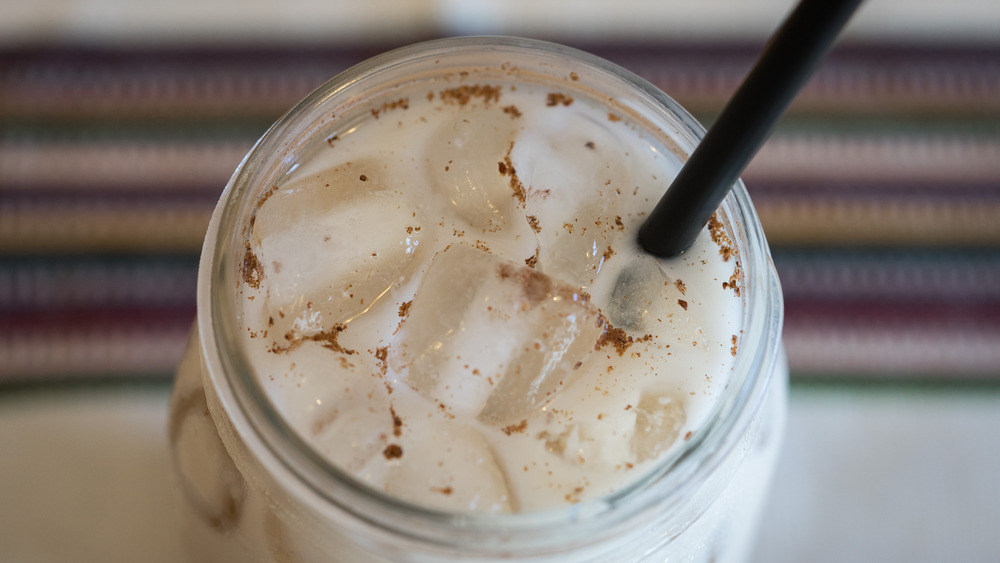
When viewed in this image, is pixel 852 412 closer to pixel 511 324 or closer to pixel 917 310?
pixel 917 310

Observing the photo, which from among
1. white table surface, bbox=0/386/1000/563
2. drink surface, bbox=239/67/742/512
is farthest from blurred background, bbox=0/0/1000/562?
drink surface, bbox=239/67/742/512

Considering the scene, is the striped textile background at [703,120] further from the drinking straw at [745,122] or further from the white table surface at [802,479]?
the drinking straw at [745,122]

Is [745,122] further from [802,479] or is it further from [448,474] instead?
[802,479]

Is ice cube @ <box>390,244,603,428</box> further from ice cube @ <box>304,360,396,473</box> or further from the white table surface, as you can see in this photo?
the white table surface

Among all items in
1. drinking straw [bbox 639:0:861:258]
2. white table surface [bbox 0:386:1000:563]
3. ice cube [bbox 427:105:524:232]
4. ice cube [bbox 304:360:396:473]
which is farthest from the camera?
white table surface [bbox 0:386:1000:563]

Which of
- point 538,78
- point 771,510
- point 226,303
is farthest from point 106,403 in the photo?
point 771,510

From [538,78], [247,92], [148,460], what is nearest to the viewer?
[538,78]

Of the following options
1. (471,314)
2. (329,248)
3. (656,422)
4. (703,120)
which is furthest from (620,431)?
(703,120)
